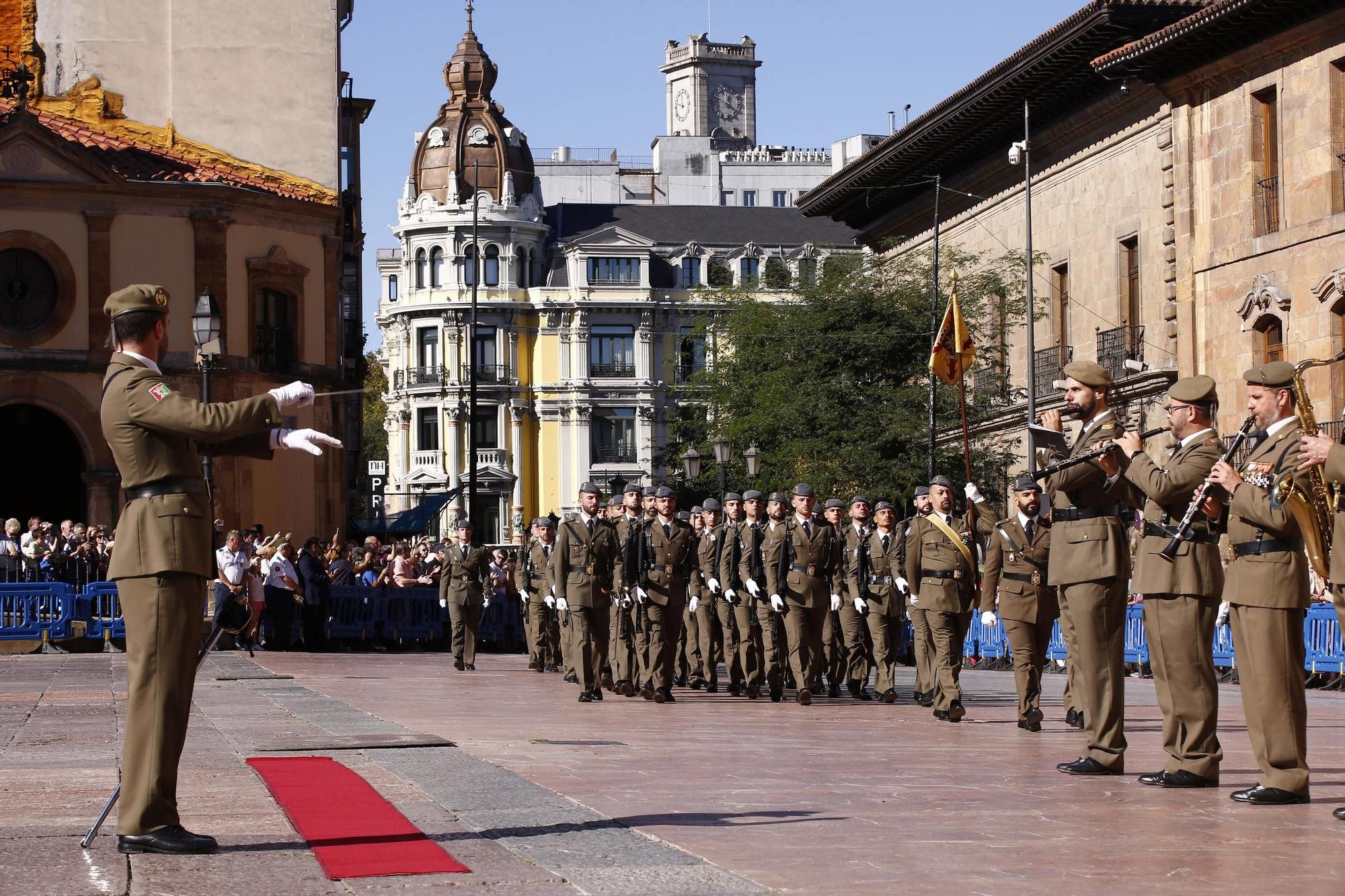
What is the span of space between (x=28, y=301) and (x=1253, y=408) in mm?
34607

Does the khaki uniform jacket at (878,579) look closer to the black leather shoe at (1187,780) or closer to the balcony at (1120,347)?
the black leather shoe at (1187,780)

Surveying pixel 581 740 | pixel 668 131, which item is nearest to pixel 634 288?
pixel 668 131

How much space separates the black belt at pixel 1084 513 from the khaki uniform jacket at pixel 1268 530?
1.57 meters

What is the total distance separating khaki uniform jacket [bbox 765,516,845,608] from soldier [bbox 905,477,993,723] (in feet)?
4.34

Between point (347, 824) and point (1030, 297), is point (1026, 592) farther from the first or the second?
point (1030, 297)

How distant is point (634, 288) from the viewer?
314 feet

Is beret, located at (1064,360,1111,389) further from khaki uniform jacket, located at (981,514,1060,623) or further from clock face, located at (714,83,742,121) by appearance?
clock face, located at (714,83,742,121)

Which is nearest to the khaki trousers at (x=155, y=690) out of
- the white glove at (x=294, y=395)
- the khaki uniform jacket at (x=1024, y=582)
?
the white glove at (x=294, y=395)

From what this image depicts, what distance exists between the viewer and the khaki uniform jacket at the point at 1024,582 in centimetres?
1731

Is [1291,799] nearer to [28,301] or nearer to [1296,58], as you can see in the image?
[1296,58]

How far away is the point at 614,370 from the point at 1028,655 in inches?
3140

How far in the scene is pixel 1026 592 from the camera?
17.4 meters

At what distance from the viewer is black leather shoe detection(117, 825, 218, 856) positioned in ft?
27.0

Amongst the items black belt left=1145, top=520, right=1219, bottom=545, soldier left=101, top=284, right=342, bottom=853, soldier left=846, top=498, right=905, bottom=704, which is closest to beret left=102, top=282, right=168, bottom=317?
soldier left=101, top=284, right=342, bottom=853
